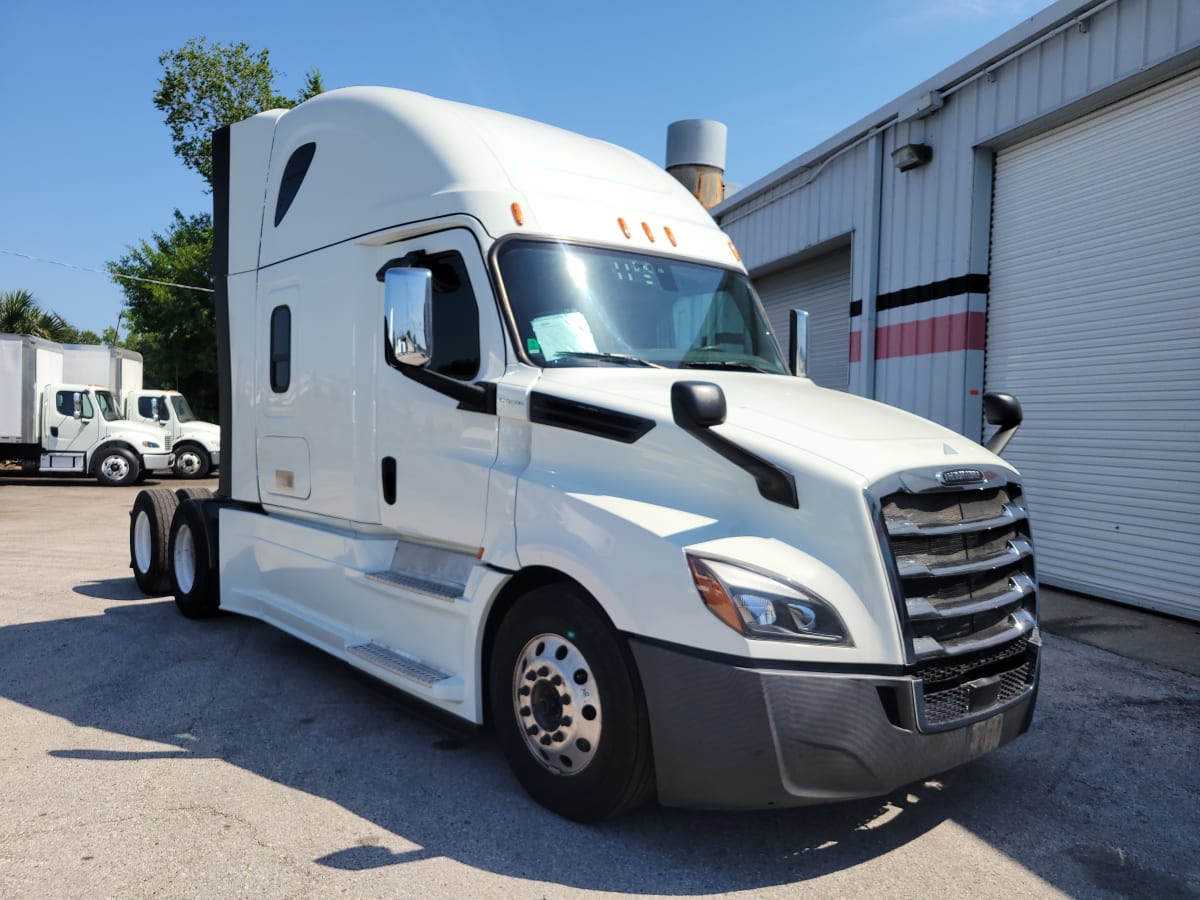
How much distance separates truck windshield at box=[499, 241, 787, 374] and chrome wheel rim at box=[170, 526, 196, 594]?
4.02 m

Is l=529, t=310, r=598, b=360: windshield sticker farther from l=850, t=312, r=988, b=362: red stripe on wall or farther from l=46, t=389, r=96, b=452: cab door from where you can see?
l=46, t=389, r=96, b=452: cab door

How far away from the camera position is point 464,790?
382 centimetres

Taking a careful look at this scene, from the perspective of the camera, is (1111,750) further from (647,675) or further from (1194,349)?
(1194,349)

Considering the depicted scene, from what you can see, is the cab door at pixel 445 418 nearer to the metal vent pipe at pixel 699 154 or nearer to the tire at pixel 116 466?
the metal vent pipe at pixel 699 154

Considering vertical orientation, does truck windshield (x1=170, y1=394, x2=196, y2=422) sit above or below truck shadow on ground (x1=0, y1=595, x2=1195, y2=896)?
above

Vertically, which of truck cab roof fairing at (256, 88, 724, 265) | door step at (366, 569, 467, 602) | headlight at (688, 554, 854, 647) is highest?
truck cab roof fairing at (256, 88, 724, 265)

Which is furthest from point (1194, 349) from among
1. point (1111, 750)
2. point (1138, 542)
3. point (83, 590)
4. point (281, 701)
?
point (83, 590)

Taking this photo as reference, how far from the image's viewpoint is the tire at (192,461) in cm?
2091

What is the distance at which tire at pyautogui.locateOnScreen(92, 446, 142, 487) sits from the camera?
64.6ft

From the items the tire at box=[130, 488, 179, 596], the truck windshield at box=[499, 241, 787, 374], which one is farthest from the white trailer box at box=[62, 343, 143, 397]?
the truck windshield at box=[499, 241, 787, 374]

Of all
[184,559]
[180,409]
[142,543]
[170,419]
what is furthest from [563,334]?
[180,409]

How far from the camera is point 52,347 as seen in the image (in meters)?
20.7

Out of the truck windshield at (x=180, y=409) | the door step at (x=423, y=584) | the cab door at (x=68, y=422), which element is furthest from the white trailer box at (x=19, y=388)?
the door step at (x=423, y=584)

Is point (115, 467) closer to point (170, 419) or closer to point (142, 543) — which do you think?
point (170, 419)
